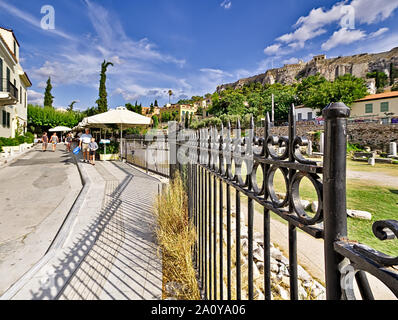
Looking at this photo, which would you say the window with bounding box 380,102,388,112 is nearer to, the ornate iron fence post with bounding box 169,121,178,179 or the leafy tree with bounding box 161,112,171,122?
the ornate iron fence post with bounding box 169,121,178,179

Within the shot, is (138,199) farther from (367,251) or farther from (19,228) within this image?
(367,251)

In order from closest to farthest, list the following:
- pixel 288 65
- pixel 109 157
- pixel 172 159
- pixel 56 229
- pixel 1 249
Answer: pixel 1 249 < pixel 56 229 < pixel 172 159 < pixel 109 157 < pixel 288 65

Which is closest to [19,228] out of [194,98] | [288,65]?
[288,65]

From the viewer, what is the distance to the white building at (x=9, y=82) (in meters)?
16.1

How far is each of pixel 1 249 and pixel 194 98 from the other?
391 feet

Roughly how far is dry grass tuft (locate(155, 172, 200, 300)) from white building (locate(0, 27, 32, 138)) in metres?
17.6

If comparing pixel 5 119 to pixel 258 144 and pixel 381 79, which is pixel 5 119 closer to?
pixel 258 144

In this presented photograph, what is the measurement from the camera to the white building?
16094mm

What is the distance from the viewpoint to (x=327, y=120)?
2.31 feet

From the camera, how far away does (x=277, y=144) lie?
1.02m

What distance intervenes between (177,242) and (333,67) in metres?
101

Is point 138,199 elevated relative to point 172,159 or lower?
lower

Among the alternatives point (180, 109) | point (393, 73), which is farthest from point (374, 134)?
point (180, 109)

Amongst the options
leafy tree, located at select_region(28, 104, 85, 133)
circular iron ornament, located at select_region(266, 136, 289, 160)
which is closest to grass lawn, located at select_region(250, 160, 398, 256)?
circular iron ornament, located at select_region(266, 136, 289, 160)
